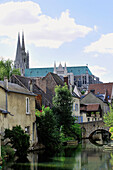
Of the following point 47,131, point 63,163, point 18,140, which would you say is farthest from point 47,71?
point 63,163

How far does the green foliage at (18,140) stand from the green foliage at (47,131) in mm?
5807

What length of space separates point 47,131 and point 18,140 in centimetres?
717

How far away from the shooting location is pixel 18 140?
25.6 meters

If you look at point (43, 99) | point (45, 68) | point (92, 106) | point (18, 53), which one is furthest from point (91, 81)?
point (43, 99)

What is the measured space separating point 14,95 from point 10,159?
683 centimetres

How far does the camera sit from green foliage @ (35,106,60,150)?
3209 centimetres

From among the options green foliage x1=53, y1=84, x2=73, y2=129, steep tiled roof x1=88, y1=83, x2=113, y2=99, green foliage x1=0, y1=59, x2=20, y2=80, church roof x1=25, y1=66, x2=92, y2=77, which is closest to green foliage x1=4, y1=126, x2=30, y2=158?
green foliage x1=53, y1=84, x2=73, y2=129

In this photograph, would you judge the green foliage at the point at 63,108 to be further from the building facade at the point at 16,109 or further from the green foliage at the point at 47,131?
the building facade at the point at 16,109

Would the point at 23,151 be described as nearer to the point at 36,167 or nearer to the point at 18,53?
the point at 36,167

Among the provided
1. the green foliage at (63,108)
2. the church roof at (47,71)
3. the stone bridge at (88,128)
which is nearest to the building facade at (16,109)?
the green foliage at (63,108)

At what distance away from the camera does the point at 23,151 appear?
1033 inches

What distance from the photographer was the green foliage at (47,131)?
105ft

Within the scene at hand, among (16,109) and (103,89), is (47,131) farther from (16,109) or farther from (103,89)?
(103,89)

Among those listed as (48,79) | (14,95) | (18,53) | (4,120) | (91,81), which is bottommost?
(4,120)
